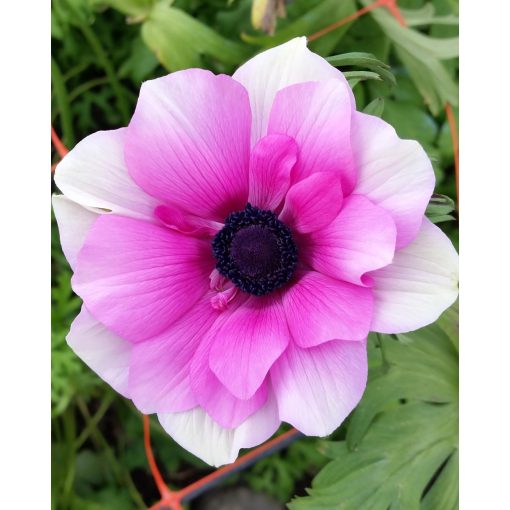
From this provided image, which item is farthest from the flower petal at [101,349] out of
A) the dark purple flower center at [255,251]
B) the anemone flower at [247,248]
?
the dark purple flower center at [255,251]

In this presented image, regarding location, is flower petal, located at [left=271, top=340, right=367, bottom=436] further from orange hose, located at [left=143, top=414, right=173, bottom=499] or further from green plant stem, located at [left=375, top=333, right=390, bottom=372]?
orange hose, located at [left=143, top=414, right=173, bottom=499]

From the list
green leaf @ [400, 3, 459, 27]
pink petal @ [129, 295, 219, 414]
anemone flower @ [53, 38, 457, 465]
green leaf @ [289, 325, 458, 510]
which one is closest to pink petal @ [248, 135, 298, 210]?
anemone flower @ [53, 38, 457, 465]

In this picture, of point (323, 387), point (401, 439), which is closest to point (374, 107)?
point (323, 387)

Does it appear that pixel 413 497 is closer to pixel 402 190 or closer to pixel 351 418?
pixel 351 418

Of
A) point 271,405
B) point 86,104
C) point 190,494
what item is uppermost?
point 86,104

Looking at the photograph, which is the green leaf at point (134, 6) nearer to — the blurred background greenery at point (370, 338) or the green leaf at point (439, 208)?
the blurred background greenery at point (370, 338)

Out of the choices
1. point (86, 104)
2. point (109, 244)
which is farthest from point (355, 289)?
point (86, 104)

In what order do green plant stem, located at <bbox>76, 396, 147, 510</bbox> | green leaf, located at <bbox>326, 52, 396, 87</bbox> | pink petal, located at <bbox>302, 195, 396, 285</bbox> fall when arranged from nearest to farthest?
1. pink petal, located at <bbox>302, 195, 396, 285</bbox>
2. green leaf, located at <bbox>326, 52, 396, 87</bbox>
3. green plant stem, located at <bbox>76, 396, 147, 510</bbox>
